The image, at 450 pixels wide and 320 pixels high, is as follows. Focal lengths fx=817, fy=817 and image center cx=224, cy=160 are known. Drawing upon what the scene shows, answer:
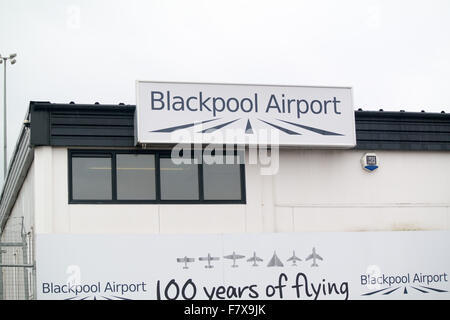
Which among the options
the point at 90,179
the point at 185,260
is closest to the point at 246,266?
the point at 185,260

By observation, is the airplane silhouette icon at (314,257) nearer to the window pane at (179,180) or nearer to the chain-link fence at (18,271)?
the window pane at (179,180)

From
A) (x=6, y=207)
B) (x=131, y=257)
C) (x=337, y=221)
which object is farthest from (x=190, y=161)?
(x=6, y=207)

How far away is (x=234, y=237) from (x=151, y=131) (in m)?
2.73

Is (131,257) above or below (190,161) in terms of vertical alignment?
below

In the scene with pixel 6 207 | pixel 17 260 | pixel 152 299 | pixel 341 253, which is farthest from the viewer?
pixel 6 207

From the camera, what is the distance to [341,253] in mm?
17141

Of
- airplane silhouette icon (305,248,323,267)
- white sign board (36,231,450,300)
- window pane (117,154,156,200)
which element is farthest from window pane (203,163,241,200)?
airplane silhouette icon (305,248,323,267)

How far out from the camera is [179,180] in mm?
17000

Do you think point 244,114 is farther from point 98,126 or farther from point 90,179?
point 90,179

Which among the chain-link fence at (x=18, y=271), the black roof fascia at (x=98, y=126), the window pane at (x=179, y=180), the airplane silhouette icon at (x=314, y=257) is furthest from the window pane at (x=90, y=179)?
the airplane silhouette icon at (x=314, y=257)

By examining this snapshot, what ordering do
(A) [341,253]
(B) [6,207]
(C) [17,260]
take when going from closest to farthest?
(A) [341,253]
(C) [17,260]
(B) [6,207]

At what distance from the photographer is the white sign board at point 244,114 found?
54.4 feet

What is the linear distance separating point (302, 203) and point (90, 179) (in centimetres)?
454

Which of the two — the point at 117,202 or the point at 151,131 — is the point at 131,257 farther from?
the point at 151,131
